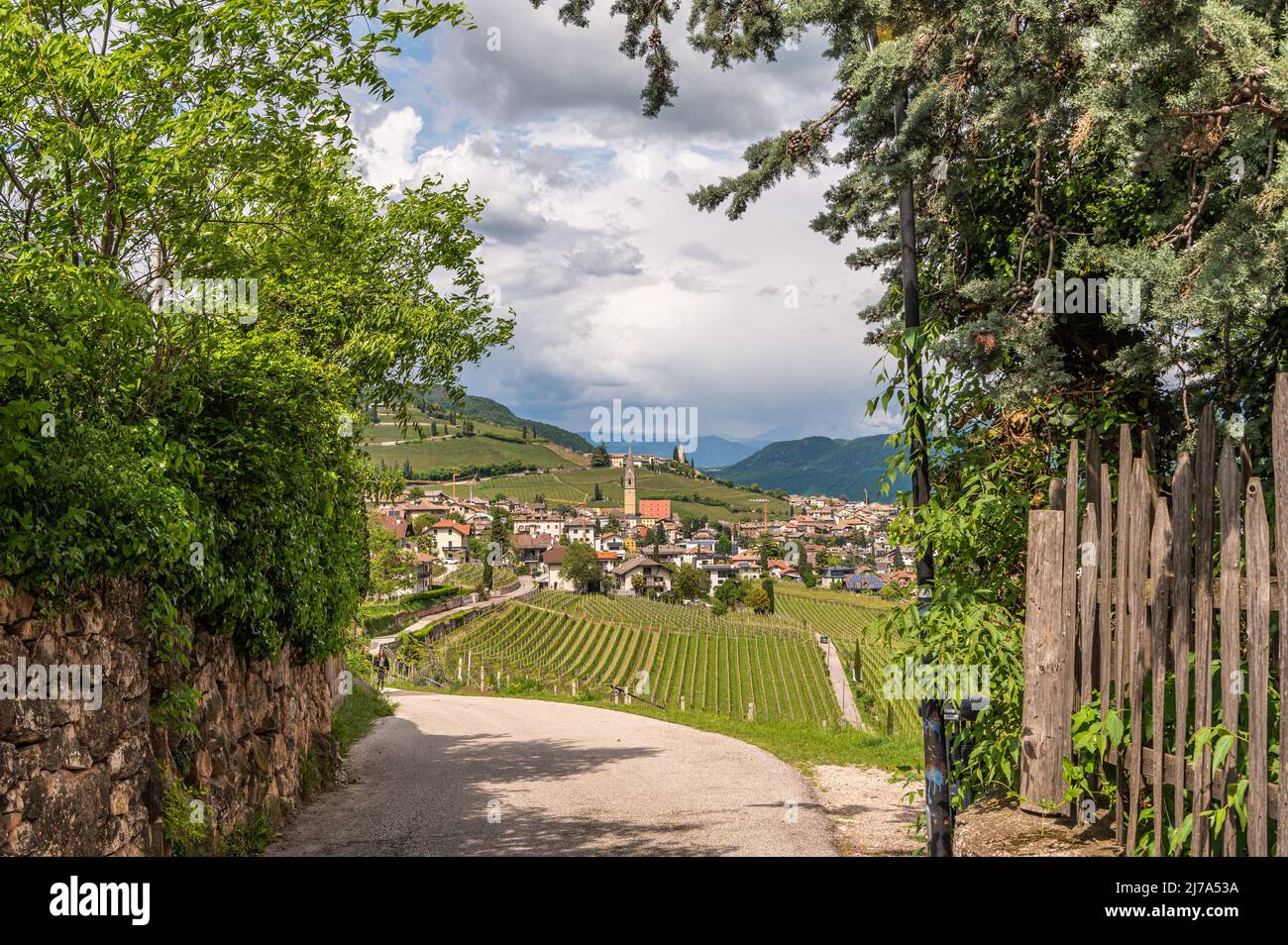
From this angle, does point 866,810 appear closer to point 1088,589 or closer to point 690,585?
point 1088,589

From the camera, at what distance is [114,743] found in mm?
5125

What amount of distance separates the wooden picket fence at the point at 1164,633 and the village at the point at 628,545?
8431cm

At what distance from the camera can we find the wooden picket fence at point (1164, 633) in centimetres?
336

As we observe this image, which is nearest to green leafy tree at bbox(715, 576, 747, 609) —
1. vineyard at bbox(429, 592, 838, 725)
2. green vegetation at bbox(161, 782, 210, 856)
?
vineyard at bbox(429, 592, 838, 725)

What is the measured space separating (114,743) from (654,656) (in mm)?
70070

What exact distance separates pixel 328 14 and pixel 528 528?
489 ft

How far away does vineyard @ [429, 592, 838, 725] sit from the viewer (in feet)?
175

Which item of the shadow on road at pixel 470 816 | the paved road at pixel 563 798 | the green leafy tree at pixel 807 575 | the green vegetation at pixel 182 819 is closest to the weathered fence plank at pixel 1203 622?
the paved road at pixel 563 798

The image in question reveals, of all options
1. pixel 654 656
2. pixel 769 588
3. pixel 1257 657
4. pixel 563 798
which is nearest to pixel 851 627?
pixel 769 588

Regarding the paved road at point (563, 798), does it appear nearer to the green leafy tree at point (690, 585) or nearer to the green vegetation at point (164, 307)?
the green vegetation at point (164, 307)

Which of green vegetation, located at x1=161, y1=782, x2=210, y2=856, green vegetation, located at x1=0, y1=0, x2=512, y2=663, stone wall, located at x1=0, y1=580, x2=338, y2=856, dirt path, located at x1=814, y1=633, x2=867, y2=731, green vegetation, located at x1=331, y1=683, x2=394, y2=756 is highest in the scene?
green vegetation, located at x1=0, y1=0, x2=512, y2=663

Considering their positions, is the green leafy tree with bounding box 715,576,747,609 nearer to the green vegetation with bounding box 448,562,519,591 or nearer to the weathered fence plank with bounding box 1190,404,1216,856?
the green vegetation with bounding box 448,562,519,591

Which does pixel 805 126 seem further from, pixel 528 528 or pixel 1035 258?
pixel 528 528

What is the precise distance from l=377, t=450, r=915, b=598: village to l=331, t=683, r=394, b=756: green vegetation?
67.3m
